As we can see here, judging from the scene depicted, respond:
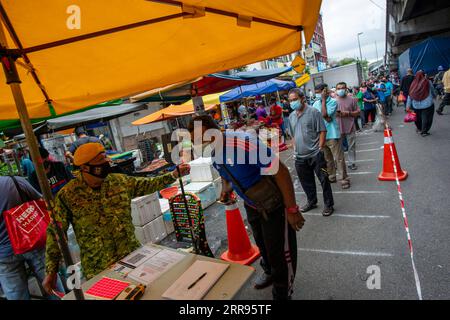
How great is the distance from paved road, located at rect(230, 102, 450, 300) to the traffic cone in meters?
0.20

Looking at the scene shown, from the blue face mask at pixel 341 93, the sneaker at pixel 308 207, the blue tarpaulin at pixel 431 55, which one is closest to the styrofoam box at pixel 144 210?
the sneaker at pixel 308 207

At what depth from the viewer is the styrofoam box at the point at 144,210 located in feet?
15.6

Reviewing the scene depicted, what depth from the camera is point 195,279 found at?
6.18 feet

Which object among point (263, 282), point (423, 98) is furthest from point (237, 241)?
point (423, 98)

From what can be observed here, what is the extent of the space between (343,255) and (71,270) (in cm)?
324

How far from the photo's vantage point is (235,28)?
7.25 ft

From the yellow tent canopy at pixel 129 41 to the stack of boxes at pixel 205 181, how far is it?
131 inches

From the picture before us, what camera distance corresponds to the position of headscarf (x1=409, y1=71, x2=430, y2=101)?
7.86m

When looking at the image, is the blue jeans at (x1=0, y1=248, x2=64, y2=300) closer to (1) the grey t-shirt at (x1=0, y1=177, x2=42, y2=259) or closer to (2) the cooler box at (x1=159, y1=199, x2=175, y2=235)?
(1) the grey t-shirt at (x1=0, y1=177, x2=42, y2=259)

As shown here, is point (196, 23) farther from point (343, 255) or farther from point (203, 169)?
point (203, 169)

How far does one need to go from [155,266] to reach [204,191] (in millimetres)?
4097

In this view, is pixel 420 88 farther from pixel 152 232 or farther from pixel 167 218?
pixel 152 232

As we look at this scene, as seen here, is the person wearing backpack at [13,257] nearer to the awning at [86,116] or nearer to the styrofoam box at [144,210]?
the styrofoam box at [144,210]
